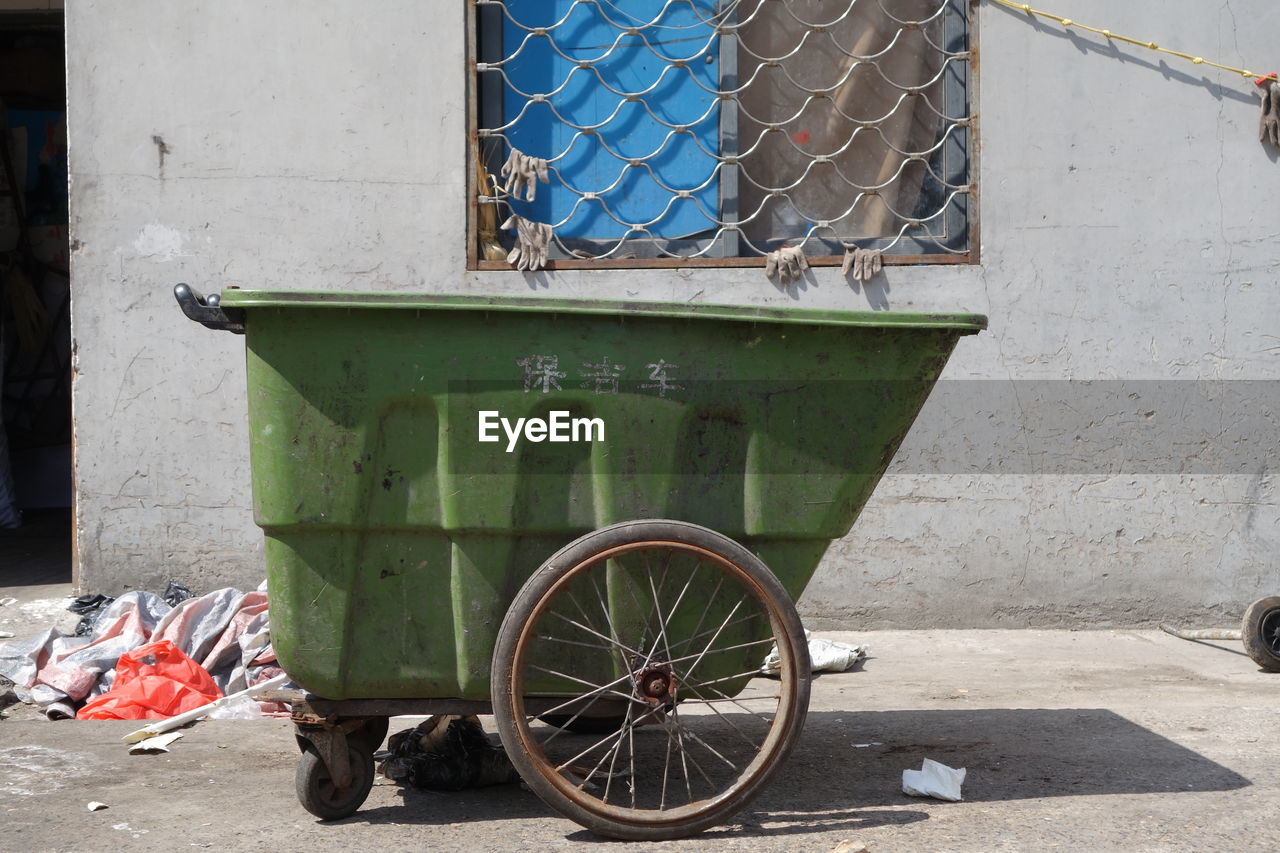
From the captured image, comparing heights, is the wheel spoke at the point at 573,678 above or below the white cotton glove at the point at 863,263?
below

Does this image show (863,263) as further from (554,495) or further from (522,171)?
(554,495)

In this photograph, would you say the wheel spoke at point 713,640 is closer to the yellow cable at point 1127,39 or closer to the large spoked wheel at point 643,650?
the large spoked wheel at point 643,650

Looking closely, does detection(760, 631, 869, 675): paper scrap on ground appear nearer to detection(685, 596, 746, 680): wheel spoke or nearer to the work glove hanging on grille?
detection(685, 596, 746, 680): wheel spoke

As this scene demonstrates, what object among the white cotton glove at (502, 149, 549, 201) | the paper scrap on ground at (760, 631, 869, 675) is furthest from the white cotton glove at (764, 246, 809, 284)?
the paper scrap on ground at (760, 631, 869, 675)

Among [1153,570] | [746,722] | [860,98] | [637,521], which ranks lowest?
[746,722]

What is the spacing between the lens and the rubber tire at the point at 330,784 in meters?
3.19

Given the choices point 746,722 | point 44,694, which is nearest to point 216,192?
point 44,694

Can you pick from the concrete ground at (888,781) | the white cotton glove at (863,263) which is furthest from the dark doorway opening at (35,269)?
the white cotton glove at (863,263)

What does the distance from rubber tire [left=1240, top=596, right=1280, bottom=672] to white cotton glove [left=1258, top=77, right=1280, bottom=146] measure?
2.09 m

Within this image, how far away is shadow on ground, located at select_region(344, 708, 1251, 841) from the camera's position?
10.8ft

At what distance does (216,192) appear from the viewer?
218 inches

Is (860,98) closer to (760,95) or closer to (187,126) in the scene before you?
(760,95)

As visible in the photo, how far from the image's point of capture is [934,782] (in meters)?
3.43

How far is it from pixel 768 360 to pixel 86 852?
6.94 ft
